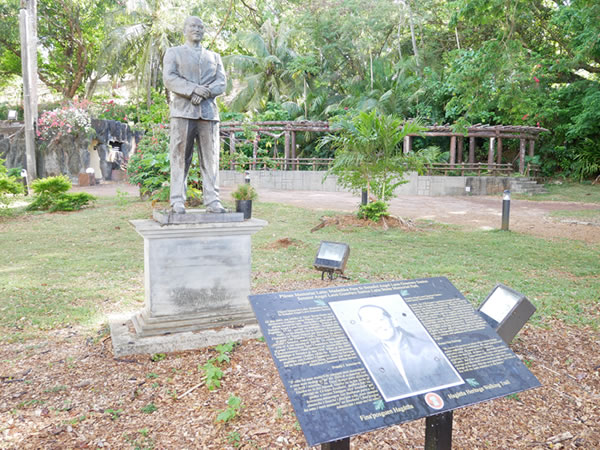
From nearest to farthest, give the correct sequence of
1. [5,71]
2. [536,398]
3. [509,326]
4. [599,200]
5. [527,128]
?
1. [536,398]
2. [509,326]
3. [599,200]
4. [527,128]
5. [5,71]

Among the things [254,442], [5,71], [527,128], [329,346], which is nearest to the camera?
[329,346]

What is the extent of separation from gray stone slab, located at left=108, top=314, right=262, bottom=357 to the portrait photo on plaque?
185 centimetres

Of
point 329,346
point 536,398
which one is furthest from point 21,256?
point 536,398

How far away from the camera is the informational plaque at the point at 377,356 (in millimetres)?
1698

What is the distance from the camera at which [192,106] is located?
3.86 m

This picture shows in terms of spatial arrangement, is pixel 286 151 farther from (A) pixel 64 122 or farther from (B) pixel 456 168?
(A) pixel 64 122

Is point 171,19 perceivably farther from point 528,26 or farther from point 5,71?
point 528,26

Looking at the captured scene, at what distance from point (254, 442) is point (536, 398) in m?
1.90

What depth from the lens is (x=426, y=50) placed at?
22047mm

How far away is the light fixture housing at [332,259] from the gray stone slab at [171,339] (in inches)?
71.4

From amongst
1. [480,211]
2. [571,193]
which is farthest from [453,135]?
[480,211]

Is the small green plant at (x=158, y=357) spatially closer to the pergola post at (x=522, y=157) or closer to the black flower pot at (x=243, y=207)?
the black flower pot at (x=243, y=207)

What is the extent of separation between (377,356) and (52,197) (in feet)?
39.5

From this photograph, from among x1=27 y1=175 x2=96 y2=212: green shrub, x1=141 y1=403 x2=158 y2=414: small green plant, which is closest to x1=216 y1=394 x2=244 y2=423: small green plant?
x1=141 y1=403 x2=158 y2=414: small green plant
